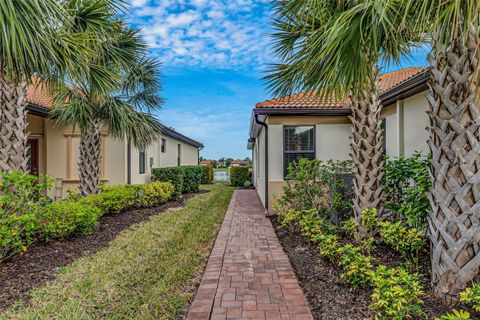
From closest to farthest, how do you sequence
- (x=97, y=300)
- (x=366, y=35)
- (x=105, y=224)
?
(x=366, y=35), (x=97, y=300), (x=105, y=224)

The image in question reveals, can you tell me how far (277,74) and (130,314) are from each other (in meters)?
4.56

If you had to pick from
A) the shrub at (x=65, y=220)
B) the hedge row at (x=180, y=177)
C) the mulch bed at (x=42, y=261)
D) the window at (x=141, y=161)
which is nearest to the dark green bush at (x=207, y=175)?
the hedge row at (x=180, y=177)

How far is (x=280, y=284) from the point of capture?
4.12m

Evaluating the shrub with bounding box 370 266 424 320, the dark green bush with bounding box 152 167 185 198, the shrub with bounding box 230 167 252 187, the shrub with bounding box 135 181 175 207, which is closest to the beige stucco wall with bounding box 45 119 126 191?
the shrub with bounding box 135 181 175 207

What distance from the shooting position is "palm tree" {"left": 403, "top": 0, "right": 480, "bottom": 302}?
2.97 m

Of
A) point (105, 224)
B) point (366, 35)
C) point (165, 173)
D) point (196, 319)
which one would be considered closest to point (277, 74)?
point (366, 35)

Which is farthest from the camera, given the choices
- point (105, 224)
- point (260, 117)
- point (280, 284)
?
point (260, 117)

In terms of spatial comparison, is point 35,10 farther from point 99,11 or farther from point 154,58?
point 154,58

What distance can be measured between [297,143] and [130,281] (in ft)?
22.4

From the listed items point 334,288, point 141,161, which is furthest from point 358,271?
point 141,161

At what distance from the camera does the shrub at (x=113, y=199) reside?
26.2 feet

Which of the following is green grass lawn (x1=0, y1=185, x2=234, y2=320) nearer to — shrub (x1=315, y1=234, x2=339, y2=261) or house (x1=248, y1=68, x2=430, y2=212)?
shrub (x1=315, y1=234, x2=339, y2=261)

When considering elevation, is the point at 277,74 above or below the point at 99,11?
below

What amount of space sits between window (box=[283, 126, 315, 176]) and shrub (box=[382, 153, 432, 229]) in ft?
12.7
